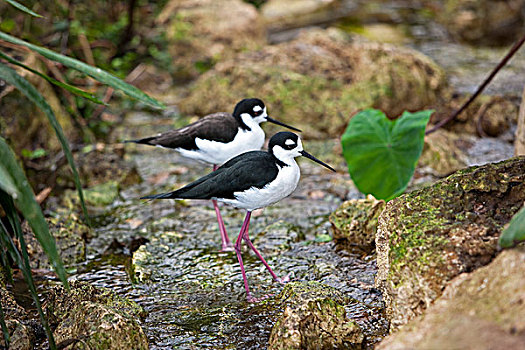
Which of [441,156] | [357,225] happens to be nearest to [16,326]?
[357,225]

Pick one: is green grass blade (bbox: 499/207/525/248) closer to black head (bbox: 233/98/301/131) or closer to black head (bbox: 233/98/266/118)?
black head (bbox: 233/98/301/131)

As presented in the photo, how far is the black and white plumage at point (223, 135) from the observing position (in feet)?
13.5

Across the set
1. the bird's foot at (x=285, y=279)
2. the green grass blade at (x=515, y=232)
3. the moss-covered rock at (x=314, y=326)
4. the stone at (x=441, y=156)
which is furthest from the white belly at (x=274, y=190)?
the stone at (x=441, y=156)

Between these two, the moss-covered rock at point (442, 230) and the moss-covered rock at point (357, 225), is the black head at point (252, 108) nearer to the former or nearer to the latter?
the moss-covered rock at point (357, 225)

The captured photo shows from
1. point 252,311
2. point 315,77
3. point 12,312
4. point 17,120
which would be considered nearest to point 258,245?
point 252,311

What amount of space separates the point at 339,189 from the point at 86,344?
9.07 ft

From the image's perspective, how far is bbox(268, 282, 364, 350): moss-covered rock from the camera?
2.65 meters

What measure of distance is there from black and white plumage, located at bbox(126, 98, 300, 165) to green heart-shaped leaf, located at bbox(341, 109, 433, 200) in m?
0.52

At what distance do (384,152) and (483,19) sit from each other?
7721mm

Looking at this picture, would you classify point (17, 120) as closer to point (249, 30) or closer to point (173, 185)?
point (173, 185)

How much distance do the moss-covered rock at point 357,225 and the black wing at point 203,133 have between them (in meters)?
0.95

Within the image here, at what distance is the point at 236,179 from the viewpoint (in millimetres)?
3410

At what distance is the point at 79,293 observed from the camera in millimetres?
2932

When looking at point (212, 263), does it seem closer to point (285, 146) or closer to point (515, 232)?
point (285, 146)
